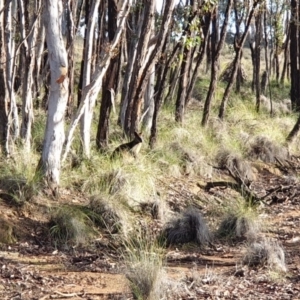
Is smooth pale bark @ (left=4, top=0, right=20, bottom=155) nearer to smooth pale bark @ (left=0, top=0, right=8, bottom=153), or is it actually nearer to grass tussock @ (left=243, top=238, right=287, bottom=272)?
smooth pale bark @ (left=0, top=0, right=8, bottom=153)

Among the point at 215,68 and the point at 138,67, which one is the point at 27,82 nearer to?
the point at 138,67

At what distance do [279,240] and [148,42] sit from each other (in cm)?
386

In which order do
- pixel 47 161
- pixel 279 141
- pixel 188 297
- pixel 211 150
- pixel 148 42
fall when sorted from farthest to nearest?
pixel 279 141
pixel 211 150
pixel 148 42
pixel 47 161
pixel 188 297

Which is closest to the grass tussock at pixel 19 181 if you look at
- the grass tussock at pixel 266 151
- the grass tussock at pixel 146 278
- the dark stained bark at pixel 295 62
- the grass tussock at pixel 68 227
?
the grass tussock at pixel 68 227

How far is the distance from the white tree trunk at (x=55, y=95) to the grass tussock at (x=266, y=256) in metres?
2.67

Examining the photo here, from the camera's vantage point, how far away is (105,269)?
600 cm

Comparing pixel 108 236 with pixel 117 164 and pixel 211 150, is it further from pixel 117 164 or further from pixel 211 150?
pixel 211 150

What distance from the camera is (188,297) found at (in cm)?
523

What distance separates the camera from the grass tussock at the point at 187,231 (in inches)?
277

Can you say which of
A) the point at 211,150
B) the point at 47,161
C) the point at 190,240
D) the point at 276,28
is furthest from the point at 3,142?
the point at 276,28

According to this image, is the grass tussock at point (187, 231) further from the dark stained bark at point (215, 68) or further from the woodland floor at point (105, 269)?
the dark stained bark at point (215, 68)

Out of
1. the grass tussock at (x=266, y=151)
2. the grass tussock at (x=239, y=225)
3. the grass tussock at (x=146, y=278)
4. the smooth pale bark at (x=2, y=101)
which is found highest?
the smooth pale bark at (x=2, y=101)

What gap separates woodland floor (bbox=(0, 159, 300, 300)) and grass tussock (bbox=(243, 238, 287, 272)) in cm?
7

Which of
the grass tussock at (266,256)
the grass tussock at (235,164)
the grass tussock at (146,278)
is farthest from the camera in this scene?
the grass tussock at (235,164)
